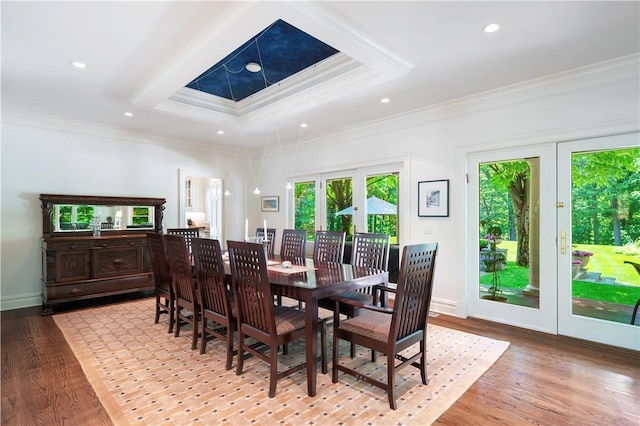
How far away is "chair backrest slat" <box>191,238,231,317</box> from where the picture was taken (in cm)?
262

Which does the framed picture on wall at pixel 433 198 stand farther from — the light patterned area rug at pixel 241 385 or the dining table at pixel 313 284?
the dining table at pixel 313 284

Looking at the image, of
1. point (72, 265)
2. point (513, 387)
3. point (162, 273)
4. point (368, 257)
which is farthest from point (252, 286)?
point (72, 265)

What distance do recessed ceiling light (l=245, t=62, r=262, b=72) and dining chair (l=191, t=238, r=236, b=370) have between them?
1.95 metres

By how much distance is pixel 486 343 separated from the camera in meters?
3.16

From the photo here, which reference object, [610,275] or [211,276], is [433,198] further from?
[211,276]

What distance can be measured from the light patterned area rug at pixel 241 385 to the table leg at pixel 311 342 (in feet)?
0.34

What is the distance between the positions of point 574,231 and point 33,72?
561 centimetres

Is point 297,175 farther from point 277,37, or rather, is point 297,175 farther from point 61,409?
point 61,409

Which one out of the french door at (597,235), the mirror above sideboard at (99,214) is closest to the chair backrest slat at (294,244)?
the mirror above sideboard at (99,214)

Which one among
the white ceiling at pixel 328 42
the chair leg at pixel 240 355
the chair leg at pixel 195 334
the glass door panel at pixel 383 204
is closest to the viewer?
the white ceiling at pixel 328 42

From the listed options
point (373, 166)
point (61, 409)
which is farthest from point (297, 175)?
point (61, 409)

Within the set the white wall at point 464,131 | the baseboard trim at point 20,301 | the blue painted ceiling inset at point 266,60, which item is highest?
the blue painted ceiling inset at point 266,60

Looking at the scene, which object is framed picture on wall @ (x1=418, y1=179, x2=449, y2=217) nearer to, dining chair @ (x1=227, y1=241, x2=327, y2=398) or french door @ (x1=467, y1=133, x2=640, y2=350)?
french door @ (x1=467, y1=133, x2=640, y2=350)

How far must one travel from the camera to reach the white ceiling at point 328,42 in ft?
7.20
